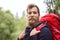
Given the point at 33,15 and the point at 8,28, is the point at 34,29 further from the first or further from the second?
the point at 8,28

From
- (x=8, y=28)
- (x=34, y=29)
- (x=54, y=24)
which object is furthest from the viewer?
(x=8, y=28)

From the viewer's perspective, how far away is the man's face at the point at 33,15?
4762 mm

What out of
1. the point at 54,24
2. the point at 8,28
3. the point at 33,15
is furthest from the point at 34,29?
the point at 8,28

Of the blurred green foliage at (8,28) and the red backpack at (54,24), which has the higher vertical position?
the red backpack at (54,24)

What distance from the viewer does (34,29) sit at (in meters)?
4.76

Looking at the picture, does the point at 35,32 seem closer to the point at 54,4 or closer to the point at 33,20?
the point at 33,20

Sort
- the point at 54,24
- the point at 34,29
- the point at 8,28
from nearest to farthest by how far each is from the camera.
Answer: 1. the point at 54,24
2. the point at 34,29
3. the point at 8,28

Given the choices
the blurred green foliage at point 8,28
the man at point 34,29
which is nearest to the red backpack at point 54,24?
the man at point 34,29

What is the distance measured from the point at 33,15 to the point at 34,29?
7.2 inches

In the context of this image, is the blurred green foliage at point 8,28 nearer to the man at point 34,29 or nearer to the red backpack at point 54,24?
the man at point 34,29

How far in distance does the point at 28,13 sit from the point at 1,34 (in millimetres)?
33233

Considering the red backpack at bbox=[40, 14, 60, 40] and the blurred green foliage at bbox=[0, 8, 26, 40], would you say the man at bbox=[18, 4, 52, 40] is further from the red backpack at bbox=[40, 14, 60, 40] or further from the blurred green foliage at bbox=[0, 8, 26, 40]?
the blurred green foliage at bbox=[0, 8, 26, 40]

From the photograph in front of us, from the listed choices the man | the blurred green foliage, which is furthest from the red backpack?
the blurred green foliage

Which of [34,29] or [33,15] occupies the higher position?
[33,15]
